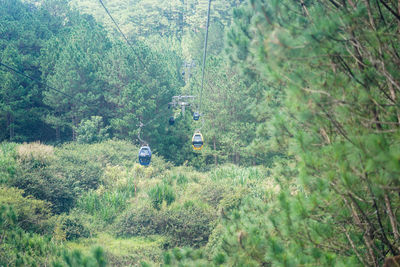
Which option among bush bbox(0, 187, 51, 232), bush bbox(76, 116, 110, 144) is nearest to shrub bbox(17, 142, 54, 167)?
bush bbox(0, 187, 51, 232)

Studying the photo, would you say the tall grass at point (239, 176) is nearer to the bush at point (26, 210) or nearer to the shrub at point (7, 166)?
the bush at point (26, 210)

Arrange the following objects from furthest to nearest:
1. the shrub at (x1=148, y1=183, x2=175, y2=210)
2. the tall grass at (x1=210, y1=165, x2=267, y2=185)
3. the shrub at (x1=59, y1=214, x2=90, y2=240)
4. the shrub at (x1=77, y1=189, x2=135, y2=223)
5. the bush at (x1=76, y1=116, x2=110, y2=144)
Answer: the bush at (x1=76, y1=116, x2=110, y2=144) → the tall grass at (x1=210, y1=165, x2=267, y2=185) → the shrub at (x1=148, y1=183, x2=175, y2=210) → the shrub at (x1=77, y1=189, x2=135, y2=223) → the shrub at (x1=59, y1=214, x2=90, y2=240)

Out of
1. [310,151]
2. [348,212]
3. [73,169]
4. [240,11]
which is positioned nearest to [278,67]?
[310,151]

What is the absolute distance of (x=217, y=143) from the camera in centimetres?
2962

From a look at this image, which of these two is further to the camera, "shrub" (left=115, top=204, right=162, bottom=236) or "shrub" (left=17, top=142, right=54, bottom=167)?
"shrub" (left=17, top=142, right=54, bottom=167)

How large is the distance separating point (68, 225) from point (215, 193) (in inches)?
229

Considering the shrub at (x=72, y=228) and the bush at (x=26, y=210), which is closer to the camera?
the bush at (x=26, y=210)

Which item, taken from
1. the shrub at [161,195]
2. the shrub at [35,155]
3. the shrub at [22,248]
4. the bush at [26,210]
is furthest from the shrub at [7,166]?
the shrub at [161,195]

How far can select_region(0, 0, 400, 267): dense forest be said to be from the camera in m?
3.22

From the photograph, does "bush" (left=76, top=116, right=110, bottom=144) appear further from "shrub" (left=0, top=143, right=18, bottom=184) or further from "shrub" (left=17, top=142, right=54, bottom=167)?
"shrub" (left=0, top=143, right=18, bottom=184)

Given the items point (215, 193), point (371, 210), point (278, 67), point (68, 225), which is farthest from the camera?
point (215, 193)

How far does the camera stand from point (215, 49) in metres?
36.6

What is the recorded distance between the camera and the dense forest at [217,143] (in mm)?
3219

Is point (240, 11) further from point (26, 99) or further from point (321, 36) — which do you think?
point (26, 99)
